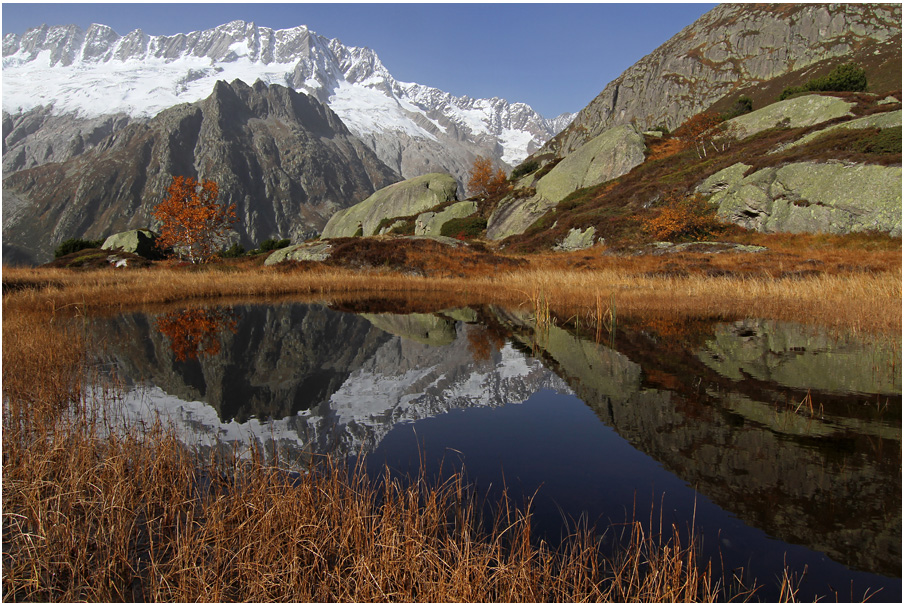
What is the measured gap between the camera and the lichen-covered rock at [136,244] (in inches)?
1716

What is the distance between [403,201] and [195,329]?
2105 inches

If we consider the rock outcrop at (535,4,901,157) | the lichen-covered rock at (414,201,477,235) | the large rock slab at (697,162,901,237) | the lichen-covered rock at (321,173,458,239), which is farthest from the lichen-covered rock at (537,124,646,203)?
the rock outcrop at (535,4,901,157)

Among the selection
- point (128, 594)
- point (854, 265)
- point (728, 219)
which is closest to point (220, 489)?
point (128, 594)

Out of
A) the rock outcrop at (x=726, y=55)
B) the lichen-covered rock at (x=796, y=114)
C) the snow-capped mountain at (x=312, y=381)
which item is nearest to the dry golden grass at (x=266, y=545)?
the snow-capped mountain at (x=312, y=381)

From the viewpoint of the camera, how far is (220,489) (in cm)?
418

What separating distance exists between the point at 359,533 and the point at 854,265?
26.7 metres

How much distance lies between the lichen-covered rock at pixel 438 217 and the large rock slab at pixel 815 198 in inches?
1130

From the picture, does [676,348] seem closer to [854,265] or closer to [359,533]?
[359,533]

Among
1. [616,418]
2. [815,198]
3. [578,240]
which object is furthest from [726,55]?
[616,418]

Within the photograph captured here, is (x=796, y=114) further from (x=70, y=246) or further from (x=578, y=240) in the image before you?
(x=70, y=246)

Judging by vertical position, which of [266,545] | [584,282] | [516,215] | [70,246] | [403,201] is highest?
[403,201]

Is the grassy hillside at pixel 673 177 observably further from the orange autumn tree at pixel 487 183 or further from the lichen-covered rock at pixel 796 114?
the orange autumn tree at pixel 487 183

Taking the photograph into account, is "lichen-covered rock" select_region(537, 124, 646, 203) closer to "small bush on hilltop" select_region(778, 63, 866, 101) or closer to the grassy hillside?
the grassy hillside

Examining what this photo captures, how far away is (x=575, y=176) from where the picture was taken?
176ft
